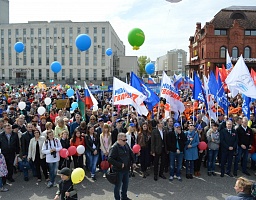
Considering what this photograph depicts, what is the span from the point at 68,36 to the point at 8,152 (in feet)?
220

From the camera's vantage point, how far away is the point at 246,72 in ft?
29.8

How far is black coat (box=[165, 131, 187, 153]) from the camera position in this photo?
746 cm

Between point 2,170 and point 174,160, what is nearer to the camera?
point 2,170

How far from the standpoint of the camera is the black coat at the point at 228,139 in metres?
7.67

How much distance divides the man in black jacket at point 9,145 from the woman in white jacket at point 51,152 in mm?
959

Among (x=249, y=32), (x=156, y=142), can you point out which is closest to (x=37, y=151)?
(x=156, y=142)

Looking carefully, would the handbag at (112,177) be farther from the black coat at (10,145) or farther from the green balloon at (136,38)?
the green balloon at (136,38)

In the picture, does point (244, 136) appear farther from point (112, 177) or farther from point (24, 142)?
point (24, 142)

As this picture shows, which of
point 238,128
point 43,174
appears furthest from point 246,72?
point 43,174

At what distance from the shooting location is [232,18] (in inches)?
1951

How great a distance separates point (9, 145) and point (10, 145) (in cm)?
2

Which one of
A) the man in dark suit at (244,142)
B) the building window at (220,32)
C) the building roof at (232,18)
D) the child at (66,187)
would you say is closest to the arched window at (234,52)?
the building window at (220,32)

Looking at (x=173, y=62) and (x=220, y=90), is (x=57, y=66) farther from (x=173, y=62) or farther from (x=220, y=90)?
(x=173, y=62)

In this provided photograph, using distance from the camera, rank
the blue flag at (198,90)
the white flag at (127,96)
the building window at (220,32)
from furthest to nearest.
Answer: the building window at (220,32)
the blue flag at (198,90)
the white flag at (127,96)
